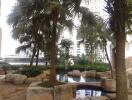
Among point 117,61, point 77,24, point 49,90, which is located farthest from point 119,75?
point 77,24

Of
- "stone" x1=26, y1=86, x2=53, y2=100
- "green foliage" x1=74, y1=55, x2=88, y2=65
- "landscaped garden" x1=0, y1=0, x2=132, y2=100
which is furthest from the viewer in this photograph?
"green foliage" x1=74, y1=55, x2=88, y2=65

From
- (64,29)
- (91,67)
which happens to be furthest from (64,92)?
(91,67)

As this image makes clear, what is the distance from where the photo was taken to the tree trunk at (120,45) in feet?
23.9

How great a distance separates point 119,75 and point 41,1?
12.3 feet

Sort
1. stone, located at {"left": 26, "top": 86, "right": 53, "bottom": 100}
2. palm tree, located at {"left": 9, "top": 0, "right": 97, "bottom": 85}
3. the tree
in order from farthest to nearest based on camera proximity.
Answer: the tree < stone, located at {"left": 26, "top": 86, "right": 53, "bottom": 100} < palm tree, located at {"left": 9, "top": 0, "right": 97, "bottom": 85}

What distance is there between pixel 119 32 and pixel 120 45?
0.36 meters

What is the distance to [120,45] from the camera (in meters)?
7.52

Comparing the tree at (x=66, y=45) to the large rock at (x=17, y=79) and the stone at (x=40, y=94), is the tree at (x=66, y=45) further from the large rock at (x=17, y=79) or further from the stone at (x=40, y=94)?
the stone at (x=40, y=94)

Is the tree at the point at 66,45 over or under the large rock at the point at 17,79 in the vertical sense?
over

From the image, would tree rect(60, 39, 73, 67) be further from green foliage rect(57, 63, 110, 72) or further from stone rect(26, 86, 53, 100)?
stone rect(26, 86, 53, 100)

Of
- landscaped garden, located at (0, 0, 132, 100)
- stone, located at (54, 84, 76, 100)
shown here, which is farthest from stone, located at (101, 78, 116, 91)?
stone, located at (54, 84, 76, 100)

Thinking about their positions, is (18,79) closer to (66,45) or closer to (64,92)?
(64,92)

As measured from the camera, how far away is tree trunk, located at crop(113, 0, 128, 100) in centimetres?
730

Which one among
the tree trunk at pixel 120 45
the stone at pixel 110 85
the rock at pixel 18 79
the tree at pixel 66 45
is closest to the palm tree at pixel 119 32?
the tree trunk at pixel 120 45
